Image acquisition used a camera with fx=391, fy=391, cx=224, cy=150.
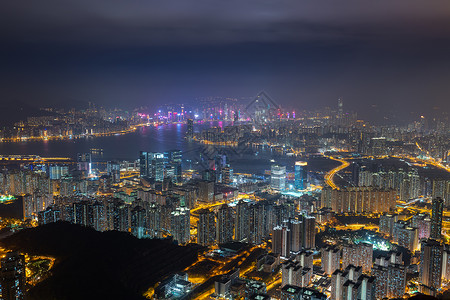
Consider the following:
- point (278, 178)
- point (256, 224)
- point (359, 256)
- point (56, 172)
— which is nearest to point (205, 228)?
point (256, 224)

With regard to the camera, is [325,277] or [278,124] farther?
[278,124]

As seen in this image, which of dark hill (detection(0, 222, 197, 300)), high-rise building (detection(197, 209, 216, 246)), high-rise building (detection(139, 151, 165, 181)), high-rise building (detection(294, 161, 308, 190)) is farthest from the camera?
high-rise building (detection(139, 151, 165, 181))

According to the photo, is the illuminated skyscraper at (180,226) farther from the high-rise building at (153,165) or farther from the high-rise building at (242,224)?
the high-rise building at (153,165)

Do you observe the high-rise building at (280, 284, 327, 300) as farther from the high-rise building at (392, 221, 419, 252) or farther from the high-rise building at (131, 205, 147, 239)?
the high-rise building at (131, 205, 147, 239)

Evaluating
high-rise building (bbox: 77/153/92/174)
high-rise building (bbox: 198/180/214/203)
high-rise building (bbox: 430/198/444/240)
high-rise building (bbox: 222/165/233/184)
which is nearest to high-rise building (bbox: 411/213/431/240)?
high-rise building (bbox: 430/198/444/240)

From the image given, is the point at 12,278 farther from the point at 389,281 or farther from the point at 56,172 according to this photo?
the point at 56,172

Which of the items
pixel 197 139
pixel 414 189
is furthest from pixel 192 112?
pixel 414 189

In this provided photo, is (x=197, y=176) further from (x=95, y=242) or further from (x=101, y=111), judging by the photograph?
(x=101, y=111)
